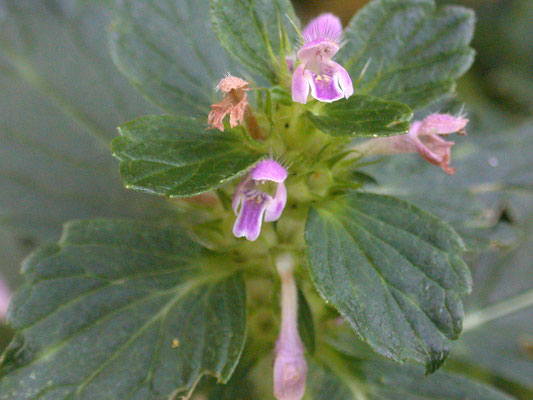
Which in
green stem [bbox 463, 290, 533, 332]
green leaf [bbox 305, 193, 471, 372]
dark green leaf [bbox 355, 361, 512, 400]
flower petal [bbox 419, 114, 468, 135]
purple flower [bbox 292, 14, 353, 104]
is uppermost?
purple flower [bbox 292, 14, 353, 104]

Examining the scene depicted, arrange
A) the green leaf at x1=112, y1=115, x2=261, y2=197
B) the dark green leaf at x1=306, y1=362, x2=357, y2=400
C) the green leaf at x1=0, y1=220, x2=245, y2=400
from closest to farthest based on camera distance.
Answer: the green leaf at x1=112, y1=115, x2=261, y2=197 < the green leaf at x1=0, y1=220, x2=245, y2=400 < the dark green leaf at x1=306, y1=362, x2=357, y2=400

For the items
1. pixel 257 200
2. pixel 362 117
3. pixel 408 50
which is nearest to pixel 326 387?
pixel 257 200

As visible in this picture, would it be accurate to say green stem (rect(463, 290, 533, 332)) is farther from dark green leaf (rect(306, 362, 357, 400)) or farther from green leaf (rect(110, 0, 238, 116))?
green leaf (rect(110, 0, 238, 116))

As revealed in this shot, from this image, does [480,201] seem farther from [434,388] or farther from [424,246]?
[424,246]

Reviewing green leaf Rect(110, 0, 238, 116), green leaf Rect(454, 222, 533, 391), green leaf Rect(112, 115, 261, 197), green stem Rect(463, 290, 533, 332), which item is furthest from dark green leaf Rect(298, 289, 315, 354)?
green stem Rect(463, 290, 533, 332)

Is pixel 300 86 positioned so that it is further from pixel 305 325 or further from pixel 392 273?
pixel 305 325

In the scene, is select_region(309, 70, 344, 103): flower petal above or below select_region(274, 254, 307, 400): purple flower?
above

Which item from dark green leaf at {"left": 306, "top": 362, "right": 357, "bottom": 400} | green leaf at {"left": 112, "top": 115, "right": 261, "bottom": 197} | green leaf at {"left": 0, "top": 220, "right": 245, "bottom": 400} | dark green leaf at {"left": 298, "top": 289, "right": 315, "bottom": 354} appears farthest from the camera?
dark green leaf at {"left": 306, "top": 362, "right": 357, "bottom": 400}

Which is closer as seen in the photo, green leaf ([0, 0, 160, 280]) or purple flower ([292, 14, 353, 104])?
purple flower ([292, 14, 353, 104])
